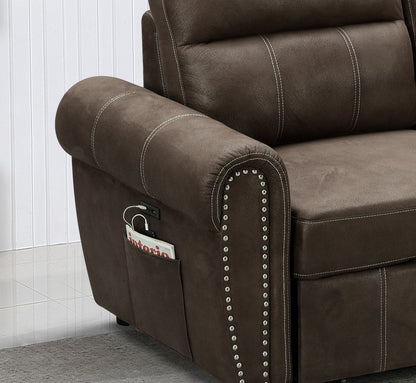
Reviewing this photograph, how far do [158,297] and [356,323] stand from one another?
0.46 m

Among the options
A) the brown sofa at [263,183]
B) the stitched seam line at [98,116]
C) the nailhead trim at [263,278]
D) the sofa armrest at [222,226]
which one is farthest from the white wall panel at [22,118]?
the nailhead trim at [263,278]

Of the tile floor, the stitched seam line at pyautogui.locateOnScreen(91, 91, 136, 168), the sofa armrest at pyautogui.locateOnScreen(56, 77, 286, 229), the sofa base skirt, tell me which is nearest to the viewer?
the sofa armrest at pyautogui.locateOnScreen(56, 77, 286, 229)

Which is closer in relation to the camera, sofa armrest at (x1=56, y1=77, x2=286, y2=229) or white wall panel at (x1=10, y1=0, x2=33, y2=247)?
sofa armrest at (x1=56, y1=77, x2=286, y2=229)

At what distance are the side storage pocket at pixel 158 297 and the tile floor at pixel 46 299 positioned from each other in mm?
318

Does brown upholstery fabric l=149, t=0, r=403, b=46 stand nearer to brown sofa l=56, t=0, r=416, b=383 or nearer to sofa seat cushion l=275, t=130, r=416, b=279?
brown sofa l=56, t=0, r=416, b=383

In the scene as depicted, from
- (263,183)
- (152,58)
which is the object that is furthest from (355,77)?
(263,183)

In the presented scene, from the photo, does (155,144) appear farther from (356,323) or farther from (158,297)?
(356,323)

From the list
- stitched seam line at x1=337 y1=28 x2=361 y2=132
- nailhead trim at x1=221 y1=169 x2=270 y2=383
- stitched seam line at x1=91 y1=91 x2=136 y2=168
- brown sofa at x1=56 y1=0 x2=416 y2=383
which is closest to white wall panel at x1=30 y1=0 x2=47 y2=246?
brown sofa at x1=56 y1=0 x2=416 y2=383

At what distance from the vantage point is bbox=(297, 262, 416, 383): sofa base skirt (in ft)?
7.57

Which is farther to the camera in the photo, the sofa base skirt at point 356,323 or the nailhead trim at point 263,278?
the sofa base skirt at point 356,323

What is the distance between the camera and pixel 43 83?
355 centimetres

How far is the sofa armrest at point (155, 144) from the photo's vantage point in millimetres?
2170

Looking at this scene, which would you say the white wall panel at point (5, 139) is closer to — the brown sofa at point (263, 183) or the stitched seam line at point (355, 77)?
the brown sofa at point (263, 183)

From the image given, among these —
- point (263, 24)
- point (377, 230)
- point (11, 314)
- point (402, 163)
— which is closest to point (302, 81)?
point (263, 24)
